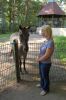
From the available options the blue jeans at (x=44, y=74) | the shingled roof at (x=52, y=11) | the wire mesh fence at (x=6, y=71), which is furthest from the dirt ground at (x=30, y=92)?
the shingled roof at (x=52, y=11)

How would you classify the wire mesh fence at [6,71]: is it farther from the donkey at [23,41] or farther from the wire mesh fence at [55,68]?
the donkey at [23,41]

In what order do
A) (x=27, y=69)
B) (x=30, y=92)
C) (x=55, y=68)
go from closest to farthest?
(x=30, y=92)
(x=55, y=68)
(x=27, y=69)

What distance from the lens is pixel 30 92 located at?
597cm

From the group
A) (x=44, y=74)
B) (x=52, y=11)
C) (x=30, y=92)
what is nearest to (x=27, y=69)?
(x=30, y=92)

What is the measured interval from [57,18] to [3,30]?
10900mm

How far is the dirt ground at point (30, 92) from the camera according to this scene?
18.4 ft

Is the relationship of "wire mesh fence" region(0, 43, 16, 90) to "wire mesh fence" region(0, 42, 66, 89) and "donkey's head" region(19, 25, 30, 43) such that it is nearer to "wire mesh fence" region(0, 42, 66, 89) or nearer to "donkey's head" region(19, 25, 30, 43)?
"wire mesh fence" region(0, 42, 66, 89)

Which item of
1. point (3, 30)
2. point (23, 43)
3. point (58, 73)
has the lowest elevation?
point (3, 30)

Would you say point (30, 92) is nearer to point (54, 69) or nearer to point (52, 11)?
point (54, 69)

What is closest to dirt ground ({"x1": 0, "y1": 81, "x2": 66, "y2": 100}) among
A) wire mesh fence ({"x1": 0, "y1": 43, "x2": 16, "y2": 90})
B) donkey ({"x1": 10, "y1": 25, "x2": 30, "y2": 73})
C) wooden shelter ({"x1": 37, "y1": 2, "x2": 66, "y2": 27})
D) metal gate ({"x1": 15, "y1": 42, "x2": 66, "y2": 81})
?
wire mesh fence ({"x1": 0, "y1": 43, "x2": 16, "y2": 90})

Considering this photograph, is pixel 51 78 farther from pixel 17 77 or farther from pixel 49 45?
pixel 49 45

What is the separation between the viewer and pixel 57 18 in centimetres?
3359

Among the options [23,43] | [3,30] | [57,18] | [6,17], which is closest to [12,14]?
[6,17]

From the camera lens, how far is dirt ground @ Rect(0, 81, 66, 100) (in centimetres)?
560
